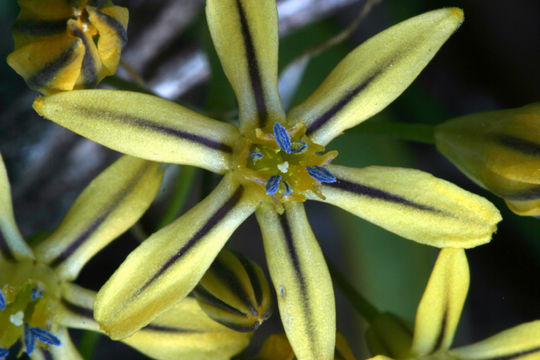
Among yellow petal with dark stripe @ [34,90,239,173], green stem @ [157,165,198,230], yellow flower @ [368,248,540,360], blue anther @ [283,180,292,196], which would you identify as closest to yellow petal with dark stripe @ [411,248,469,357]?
yellow flower @ [368,248,540,360]

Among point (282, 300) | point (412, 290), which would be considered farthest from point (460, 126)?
point (412, 290)

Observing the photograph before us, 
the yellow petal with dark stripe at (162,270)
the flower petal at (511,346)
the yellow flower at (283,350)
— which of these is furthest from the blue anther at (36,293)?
the flower petal at (511,346)

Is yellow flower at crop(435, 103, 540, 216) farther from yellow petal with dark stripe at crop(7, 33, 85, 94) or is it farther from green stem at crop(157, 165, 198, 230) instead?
yellow petal with dark stripe at crop(7, 33, 85, 94)

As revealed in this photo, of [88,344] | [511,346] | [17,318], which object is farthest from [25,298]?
[511,346]

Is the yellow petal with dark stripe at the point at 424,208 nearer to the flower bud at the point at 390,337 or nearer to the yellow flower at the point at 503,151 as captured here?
the yellow flower at the point at 503,151

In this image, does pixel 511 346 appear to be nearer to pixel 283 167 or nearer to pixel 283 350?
pixel 283 350

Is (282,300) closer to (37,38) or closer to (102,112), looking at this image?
(102,112)
